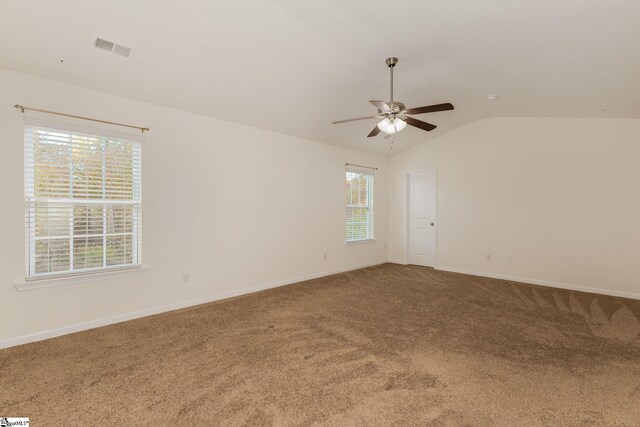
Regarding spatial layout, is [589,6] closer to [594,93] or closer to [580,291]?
[594,93]

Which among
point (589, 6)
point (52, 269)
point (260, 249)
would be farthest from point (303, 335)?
point (589, 6)

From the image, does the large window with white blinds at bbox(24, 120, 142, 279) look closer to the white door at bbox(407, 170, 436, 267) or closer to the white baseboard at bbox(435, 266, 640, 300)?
the white door at bbox(407, 170, 436, 267)

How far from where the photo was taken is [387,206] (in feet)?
23.9

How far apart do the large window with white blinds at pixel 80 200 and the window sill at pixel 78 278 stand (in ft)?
0.16

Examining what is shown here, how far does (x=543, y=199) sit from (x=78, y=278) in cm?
661

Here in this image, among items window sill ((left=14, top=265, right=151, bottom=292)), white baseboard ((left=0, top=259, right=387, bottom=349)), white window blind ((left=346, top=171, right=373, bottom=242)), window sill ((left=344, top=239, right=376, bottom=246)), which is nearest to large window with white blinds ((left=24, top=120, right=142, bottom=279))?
window sill ((left=14, top=265, right=151, bottom=292))

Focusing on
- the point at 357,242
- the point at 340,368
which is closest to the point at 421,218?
the point at 357,242

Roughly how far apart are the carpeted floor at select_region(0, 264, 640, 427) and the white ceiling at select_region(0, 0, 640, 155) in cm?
263

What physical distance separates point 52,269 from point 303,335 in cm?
261

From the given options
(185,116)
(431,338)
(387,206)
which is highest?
(185,116)

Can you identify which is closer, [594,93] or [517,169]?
[594,93]

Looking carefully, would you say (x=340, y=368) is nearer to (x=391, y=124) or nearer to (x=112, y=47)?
(x=391, y=124)

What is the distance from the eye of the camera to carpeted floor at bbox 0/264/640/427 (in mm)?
1946

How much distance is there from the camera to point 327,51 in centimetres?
319
